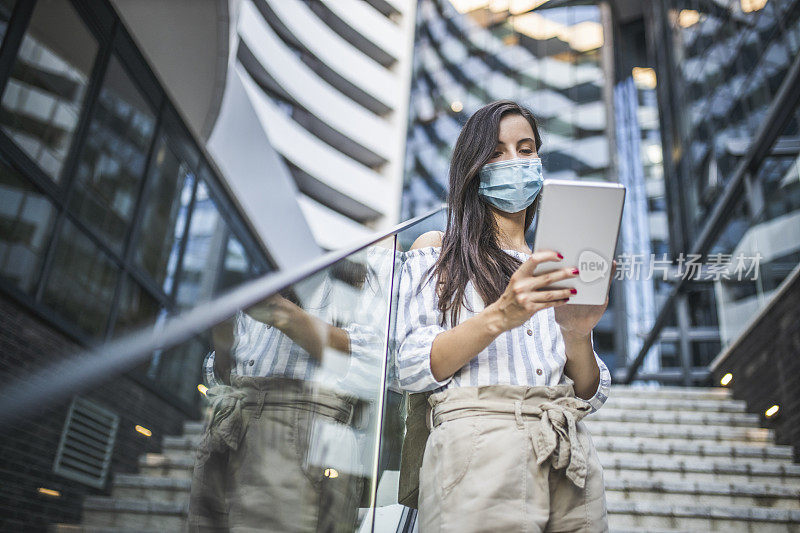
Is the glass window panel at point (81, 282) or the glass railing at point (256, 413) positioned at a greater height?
the glass window panel at point (81, 282)

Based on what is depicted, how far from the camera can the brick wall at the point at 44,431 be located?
1.02 metres

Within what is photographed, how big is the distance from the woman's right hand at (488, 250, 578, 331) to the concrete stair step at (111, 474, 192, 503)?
→ 0.70 m

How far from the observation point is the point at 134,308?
745 cm

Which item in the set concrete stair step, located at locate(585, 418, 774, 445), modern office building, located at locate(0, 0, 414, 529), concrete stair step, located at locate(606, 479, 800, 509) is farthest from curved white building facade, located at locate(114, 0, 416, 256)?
concrete stair step, located at locate(606, 479, 800, 509)

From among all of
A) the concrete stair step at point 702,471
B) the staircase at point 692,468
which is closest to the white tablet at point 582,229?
→ the staircase at point 692,468

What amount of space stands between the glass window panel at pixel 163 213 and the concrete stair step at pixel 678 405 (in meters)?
5.22

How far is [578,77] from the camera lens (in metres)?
24.5

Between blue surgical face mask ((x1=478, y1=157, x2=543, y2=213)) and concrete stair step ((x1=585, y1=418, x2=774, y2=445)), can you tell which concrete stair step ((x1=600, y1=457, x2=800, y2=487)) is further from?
blue surgical face mask ((x1=478, y1=157, x2=543, y2=213))

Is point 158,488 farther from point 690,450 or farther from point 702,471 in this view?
point 690,450

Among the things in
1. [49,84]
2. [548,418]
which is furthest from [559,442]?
[49,84]

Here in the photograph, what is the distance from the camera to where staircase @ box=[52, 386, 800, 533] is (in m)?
3.59

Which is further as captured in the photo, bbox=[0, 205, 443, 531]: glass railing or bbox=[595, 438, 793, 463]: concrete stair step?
bbox=[595, 438, 793, 463]: concrete stair step

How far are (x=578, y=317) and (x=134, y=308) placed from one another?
6.73 m

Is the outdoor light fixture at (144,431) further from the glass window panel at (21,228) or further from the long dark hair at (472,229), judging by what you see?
the glass window panel at (21,228)
